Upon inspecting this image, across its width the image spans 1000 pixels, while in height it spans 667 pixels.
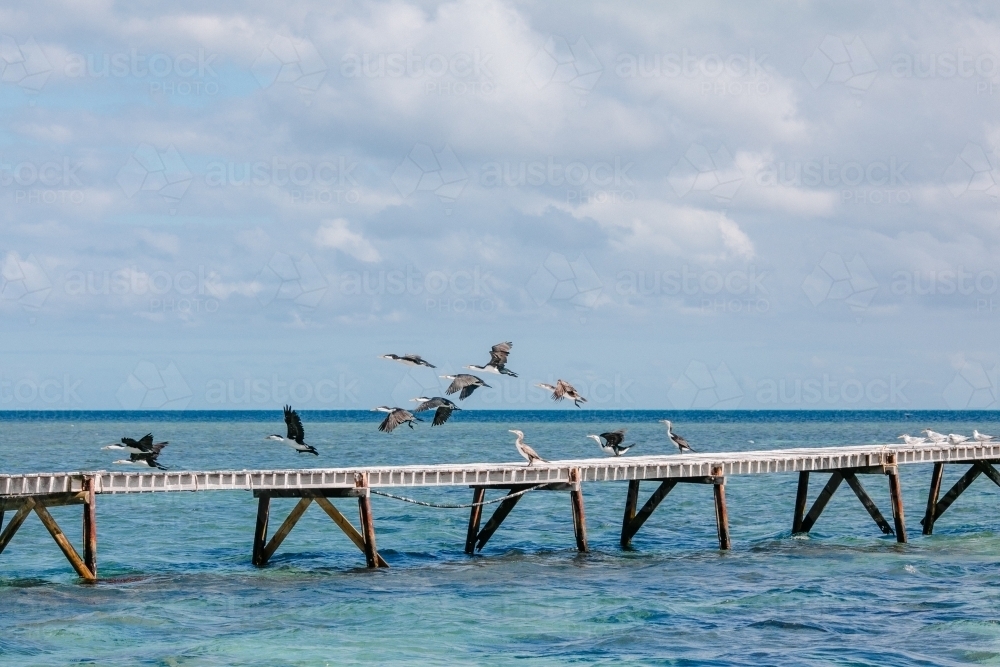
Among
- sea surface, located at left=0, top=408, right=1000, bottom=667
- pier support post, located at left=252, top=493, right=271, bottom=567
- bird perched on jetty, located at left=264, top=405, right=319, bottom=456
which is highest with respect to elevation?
bird perched on jetty, located at left=264, top=405, right=319, bottom=456

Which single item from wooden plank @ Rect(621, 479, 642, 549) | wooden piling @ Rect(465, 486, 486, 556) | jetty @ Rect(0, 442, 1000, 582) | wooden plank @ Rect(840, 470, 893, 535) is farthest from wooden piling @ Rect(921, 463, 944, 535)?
wooden piling @ Rect(465, 486, 486, 556)

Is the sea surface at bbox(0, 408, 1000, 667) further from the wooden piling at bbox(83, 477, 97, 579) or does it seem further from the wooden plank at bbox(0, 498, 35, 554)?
the wooden plank at bbox(0, 498, 35, 554)

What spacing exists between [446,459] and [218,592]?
194 feet

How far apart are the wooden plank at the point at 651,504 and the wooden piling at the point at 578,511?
261 cm

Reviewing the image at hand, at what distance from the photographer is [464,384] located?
30453mm

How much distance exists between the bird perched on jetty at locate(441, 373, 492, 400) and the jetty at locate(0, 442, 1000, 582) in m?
2.88

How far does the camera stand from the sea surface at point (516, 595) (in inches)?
944

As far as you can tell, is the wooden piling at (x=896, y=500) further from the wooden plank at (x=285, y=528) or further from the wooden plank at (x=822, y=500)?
the wooden plank at (x=285, y=528)

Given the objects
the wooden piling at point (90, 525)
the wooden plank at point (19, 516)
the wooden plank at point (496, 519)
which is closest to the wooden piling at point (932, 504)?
the wooden plank at point (496, 519)

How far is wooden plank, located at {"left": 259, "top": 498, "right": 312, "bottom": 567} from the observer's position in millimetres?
32250

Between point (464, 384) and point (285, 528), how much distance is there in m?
6.45

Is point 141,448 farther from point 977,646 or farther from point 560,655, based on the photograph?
point 977,646

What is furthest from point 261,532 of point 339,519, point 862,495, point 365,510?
point 862,495

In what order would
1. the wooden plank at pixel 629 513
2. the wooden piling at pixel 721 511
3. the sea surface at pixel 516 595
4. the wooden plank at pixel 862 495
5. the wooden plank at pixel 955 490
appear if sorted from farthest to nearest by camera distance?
the wooden plank at pixel 955 490 → the wooden plank at pixel 862 495 → the wooden plank at pixel 629 513 → the wooden piling at pixel 721 511 → the sea surface at pixel 516 595
